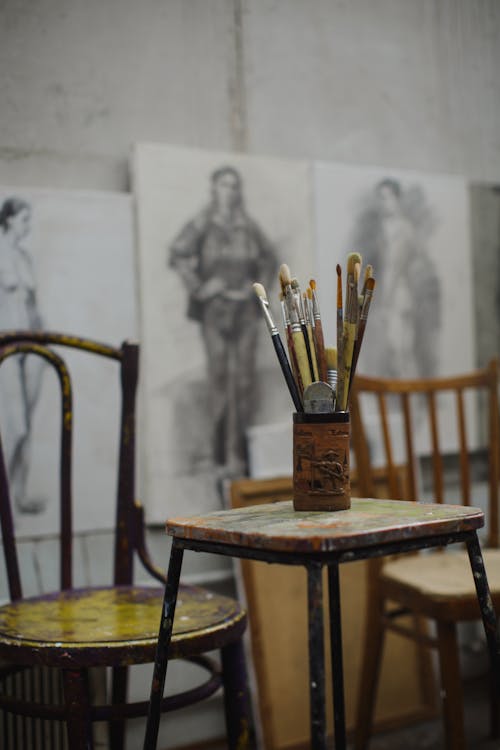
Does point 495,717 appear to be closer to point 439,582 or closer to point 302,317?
point 439,582

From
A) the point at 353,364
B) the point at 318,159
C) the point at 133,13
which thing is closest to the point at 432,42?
the point at 318,159

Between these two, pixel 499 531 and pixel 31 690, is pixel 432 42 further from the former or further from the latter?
pixel 31 690

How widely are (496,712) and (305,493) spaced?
4.74 ft

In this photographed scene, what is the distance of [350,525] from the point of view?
1087 mm

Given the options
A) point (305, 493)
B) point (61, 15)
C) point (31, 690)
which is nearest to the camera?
point (305, 493)

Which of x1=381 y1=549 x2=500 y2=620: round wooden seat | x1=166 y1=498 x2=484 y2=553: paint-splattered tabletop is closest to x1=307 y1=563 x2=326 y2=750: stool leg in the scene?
x1=166 y1=498 x2=484 y2=553: paint-splattered tabletop

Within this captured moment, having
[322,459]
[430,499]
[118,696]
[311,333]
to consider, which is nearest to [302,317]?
[311,333]

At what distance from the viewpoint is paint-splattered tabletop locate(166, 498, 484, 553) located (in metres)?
1.03

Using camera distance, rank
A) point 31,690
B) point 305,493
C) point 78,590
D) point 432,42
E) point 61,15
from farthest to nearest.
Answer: point 432,42
point 61,15
point 31,690
point 78,590
point 305,493

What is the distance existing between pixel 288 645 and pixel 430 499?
672 mm

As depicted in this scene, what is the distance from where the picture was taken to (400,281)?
2590 millimetres

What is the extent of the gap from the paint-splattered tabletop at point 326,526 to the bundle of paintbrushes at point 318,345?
153 millimetres

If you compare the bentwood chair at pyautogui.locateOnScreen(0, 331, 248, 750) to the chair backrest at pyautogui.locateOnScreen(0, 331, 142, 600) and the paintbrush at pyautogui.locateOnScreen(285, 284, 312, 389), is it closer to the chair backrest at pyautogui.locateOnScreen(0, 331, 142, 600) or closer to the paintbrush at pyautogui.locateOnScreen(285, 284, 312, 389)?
the chair backrest at pyautogui.locateOnScreen(0, 331, 142, 600)

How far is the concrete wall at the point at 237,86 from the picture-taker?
2146mm
